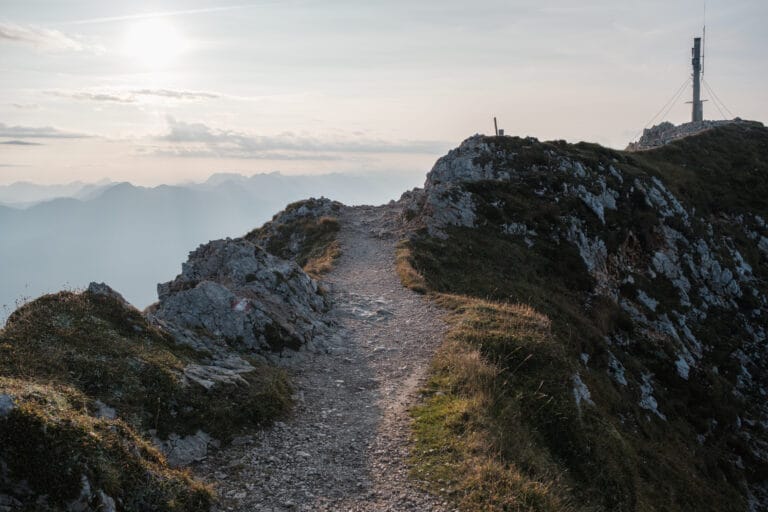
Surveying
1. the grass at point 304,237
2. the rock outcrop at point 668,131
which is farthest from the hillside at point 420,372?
the rock outcrop at point 668,131

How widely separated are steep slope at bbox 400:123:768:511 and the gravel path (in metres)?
0.98

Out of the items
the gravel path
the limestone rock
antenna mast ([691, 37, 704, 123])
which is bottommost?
the gravel path

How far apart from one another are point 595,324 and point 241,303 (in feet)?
77.8

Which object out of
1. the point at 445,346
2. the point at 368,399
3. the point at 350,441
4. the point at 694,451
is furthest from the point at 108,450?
the point at 694,451

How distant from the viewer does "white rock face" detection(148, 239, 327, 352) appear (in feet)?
58.2

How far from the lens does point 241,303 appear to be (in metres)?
18.9

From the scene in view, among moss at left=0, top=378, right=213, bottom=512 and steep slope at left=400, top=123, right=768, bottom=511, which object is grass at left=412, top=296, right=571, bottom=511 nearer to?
steep slope at left=400, top=123, right=768, bottom=511

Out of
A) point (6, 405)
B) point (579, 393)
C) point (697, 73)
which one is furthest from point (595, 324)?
point (697, 73)

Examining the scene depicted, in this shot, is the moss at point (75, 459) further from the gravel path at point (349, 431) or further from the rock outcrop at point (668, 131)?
the rock outcrop at point (668, 131)

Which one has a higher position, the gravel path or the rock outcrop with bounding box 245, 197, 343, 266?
the rock outcrop with bounding box 245, 197, 343, 266

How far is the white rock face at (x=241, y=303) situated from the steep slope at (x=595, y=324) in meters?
6.76

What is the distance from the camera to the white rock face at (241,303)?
17750 mm

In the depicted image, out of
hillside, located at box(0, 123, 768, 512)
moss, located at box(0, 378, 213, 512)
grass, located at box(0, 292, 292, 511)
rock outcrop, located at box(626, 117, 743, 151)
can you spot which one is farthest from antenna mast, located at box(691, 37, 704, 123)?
moss, located at box(0, 378, 213, 512)

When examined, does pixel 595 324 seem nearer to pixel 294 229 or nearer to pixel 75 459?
pixel 294 229
